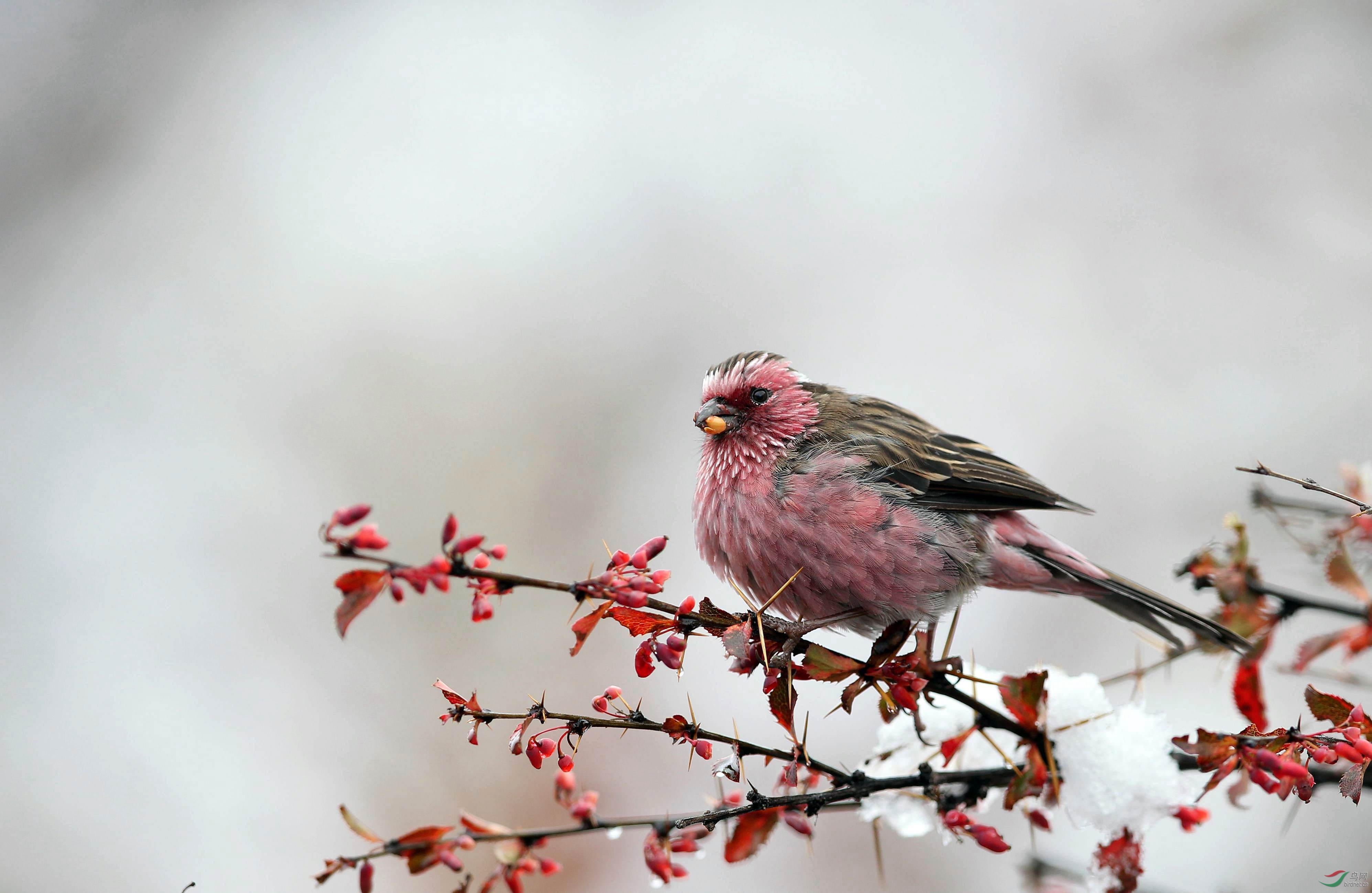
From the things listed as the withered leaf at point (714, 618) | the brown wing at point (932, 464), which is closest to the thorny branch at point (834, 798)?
the withered leaf at point (714, 618)

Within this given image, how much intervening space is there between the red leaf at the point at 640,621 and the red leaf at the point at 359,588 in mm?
453

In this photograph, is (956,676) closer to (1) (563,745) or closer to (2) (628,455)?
(1) (563,745)

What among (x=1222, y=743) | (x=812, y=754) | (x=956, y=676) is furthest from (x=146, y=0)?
(x=1222, y=743)

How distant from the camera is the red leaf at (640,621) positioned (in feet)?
5.84

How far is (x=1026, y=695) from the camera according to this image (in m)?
1.82

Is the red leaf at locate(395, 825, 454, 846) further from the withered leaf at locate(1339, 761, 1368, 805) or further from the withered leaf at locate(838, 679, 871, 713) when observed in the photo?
the withered leaf at locate(1339, 761, 1368, 805)

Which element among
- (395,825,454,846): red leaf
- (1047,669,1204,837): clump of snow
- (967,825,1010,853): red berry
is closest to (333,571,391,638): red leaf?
(395,825,454,846): red leaf

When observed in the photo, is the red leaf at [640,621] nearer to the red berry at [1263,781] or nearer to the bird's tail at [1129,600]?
the red berry at [1263,781]

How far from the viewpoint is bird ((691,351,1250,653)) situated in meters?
2.88

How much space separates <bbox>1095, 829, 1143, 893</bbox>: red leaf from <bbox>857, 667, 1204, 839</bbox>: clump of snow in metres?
0.06

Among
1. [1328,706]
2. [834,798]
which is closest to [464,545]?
[834,798]

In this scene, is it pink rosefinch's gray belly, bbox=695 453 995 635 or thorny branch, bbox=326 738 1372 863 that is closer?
thorny branch, bbox=326 738 1372 863

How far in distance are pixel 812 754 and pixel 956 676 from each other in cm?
369
